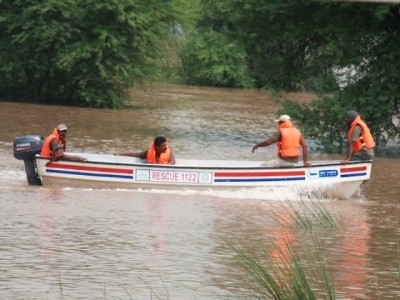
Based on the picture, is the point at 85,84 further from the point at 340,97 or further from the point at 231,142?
the point at 340,97

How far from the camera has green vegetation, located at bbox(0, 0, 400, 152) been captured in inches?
1237

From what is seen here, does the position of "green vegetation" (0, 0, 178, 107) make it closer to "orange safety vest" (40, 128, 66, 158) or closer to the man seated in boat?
the man seated in boat

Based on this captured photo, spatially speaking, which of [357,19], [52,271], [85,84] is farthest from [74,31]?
[52,271]

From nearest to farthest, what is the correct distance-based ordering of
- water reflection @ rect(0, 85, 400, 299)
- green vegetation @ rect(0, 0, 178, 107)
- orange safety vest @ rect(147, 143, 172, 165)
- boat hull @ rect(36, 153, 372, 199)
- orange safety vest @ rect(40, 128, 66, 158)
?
water reflection @ rect(0, 85, 400, 299) < boat hull @ rect(36, 153, 372, 199) < orange safety vest @ rect(40, 128, 66, 158) < orange safety vest @ rect(147, 143, 172, 165) < green vegetation @ rect(0, 0, 178, 107)

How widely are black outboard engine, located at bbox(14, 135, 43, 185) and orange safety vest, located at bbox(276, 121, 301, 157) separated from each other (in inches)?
193

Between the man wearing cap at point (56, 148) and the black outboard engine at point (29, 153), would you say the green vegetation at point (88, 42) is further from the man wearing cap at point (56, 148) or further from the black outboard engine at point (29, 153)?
the man wearing cap at point (56, 148)

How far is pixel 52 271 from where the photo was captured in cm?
1440

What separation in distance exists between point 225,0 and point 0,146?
7889 mm

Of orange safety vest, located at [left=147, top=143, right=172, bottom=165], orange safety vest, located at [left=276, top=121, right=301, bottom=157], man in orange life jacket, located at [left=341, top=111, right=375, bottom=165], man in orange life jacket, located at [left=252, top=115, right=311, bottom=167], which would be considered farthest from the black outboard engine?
man in orange life jacket, located at [left=341, top=111, right=375, bottom=165]

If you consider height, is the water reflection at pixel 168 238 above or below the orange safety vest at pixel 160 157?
below

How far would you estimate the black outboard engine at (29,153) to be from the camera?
925 inches

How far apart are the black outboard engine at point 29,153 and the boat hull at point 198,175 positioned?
0.30 m

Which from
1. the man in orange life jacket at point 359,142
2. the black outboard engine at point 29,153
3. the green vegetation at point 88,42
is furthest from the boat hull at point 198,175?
the green vegetation at point 88,42

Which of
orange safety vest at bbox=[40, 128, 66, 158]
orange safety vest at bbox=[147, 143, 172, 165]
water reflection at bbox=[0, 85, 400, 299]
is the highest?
orange safety vest at bbox=[40, 128, 66, 158]
